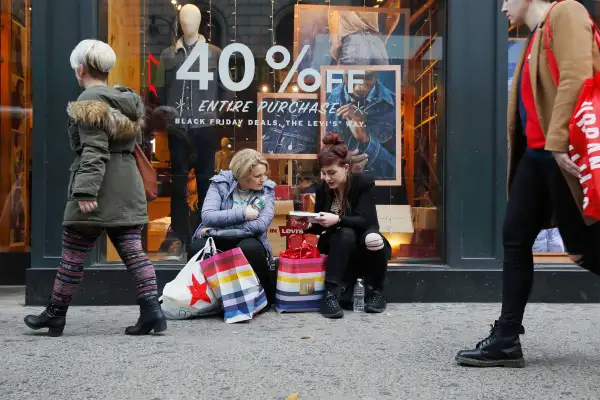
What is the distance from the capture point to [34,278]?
543cm

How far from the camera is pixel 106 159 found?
4086mm

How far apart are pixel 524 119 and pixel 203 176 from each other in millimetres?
3129

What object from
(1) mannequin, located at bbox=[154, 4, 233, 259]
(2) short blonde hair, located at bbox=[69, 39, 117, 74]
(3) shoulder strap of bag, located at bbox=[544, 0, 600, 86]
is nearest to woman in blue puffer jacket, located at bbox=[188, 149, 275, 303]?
(1) mannequin, located at bbox=[154, 4, 233, 259]

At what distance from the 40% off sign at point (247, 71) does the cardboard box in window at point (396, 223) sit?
1081 millimetres

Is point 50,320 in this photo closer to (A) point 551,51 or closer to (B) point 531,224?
(B) point 531,224

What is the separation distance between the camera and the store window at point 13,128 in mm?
6750

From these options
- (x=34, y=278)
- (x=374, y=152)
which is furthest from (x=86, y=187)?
(x=374, y=152)

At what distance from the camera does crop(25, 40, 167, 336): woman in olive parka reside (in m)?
4.02

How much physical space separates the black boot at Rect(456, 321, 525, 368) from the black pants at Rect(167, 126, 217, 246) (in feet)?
9.97

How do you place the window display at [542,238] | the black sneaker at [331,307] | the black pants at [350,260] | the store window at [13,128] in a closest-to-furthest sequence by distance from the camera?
the black sneaker at [331,307]
the black pants at [350,260]
the window display at [542,238]
the store window at [13,128]

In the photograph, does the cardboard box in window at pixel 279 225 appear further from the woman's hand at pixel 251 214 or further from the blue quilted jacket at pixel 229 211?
the woman's hand at pixel 251 214

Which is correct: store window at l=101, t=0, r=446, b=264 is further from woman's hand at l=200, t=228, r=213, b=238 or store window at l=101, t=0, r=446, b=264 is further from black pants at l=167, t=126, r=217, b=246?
woman's hand at l=200, t=228, r=213, b=238

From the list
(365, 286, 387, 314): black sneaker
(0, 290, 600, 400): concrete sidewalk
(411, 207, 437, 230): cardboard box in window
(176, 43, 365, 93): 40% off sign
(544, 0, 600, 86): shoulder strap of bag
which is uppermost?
(176, 43, 365, 93): 40% off sign

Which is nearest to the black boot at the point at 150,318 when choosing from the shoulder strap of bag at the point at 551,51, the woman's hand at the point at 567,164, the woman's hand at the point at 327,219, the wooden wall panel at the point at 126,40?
the woman's hand at the point at 327,219
